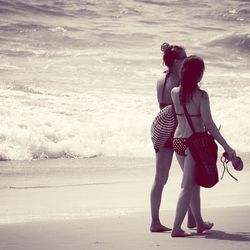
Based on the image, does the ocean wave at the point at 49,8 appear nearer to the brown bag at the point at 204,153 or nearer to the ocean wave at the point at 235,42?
the ocean wave at the point at 235,42

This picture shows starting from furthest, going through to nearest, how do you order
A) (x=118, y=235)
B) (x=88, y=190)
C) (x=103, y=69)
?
1. (x=103, y=69)
2. (x=88, y=190)
3. (x=118, y=235)

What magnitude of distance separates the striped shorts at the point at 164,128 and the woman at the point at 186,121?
0.54 feet

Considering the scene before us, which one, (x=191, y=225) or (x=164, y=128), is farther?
(x=191, y=225)

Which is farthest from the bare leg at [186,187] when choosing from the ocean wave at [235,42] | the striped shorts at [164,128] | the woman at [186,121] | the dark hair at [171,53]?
the ocean wave at [235,42]

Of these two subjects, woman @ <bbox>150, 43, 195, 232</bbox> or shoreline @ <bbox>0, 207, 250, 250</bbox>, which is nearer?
shoreline @ <bbox>0, 207, 250, 250</bbox>

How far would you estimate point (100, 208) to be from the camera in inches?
304

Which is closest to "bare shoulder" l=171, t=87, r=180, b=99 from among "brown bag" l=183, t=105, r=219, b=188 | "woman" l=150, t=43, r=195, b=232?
"brown bag" l=183, t=105, r=219, b=188

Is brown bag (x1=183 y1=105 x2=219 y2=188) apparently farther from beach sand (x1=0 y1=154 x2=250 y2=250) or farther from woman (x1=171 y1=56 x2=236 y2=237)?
beach sand (x1=0 y1=154 x2=250 y2=250)

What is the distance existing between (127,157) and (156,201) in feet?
18.6

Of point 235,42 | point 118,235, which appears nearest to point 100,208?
point 118,235

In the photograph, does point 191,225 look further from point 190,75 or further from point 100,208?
point 100,208

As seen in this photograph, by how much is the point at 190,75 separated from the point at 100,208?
2.00 metres

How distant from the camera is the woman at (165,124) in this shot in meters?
6.43

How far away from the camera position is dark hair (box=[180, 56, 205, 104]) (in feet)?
20.0
